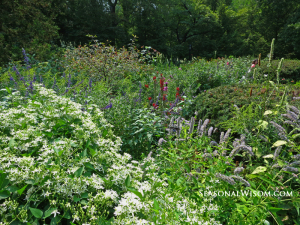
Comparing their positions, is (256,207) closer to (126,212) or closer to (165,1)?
(126,212)

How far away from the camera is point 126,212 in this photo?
122 cm

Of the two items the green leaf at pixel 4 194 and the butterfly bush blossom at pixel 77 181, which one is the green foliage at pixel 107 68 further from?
the green leaf at pixel 4 194

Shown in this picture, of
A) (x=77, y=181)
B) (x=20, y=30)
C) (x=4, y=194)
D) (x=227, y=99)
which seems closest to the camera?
(x=4, y=194)

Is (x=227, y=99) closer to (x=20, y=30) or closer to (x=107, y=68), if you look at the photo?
(x=107, y=68)

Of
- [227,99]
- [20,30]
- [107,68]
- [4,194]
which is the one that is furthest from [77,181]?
[20,30]

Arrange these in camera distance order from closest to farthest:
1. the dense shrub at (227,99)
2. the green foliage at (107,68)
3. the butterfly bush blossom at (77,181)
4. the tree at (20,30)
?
the butterfly bush blossom at (77,181) → the dense shrub at (227,99) → the green foliage at (107,68) → the tree at (20,30)

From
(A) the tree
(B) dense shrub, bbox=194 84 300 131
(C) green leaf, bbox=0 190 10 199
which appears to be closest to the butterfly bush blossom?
(C) green leaf, bbox=0 190 10 199

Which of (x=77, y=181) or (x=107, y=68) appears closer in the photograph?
(x=77, y=181)

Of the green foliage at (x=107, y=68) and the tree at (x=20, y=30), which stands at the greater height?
the tree at (x=20, y=30)

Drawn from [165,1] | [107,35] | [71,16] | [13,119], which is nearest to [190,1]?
[165,1]

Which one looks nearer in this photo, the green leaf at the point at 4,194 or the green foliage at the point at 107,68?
the green leaf at the point at 4,194

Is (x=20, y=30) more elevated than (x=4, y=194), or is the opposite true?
(x=20, y=30)

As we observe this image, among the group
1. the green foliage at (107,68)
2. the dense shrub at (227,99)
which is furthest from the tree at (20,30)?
the dense shrub at (227,99)

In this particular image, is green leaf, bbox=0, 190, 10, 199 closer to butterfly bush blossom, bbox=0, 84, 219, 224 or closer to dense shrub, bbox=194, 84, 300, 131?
butterfly bush blossom, bbox=0, 84, 219, 224
